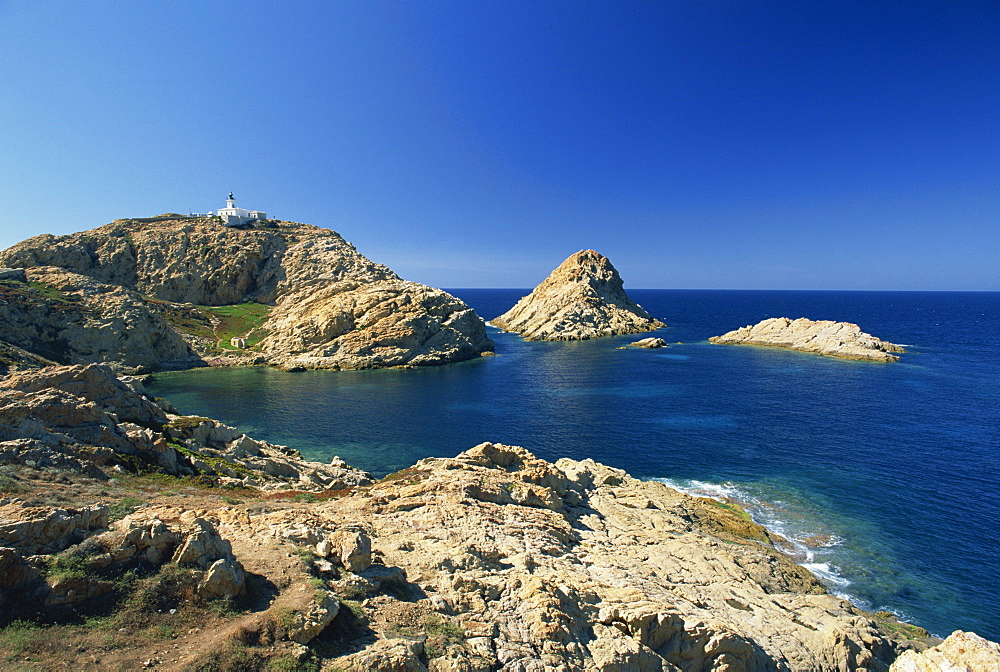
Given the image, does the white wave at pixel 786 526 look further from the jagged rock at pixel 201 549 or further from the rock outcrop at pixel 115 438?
the jagged rock at pixel 201 549

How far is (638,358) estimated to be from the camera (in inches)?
4077

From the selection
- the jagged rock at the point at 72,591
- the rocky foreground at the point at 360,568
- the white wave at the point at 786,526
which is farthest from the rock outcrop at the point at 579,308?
the jagged rock at the point at 72,591

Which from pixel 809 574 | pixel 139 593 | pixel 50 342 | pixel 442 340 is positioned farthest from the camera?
pixel 442 340

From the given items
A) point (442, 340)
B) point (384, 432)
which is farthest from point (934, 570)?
point (442, 340)

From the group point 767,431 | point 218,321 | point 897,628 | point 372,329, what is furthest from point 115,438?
point 218,321

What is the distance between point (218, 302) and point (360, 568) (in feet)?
428

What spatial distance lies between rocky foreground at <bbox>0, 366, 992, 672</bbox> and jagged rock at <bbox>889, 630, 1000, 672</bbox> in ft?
11.5

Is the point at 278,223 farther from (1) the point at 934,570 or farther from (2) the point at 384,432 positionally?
(1) the point at 934,570

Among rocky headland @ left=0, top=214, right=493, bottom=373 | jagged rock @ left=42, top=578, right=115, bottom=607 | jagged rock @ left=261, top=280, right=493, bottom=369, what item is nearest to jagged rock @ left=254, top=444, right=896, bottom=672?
jagged rock @ left=42, top=578, right=115, bottom=607

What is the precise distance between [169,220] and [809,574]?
16584cm

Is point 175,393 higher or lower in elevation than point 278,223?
lower

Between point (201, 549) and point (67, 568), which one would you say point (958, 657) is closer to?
point (201, 549)

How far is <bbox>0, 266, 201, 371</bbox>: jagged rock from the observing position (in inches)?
2923

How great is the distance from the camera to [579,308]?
14650 cm
